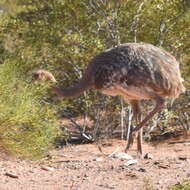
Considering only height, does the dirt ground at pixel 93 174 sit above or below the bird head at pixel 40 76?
below

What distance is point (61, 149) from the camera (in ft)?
29.0

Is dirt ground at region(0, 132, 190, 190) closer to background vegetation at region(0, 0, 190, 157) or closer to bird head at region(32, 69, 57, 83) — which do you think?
bird head at region(32, 69, 57, 83)

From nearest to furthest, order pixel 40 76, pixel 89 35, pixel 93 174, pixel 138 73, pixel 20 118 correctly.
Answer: pixel 20 118
pixel 93 174
pixel 138 73
pixel 40 76
pixel 89 35

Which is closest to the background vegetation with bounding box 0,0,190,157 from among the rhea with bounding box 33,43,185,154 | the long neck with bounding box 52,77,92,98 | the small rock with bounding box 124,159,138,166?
the long neck with bounding box 52,77,92,98

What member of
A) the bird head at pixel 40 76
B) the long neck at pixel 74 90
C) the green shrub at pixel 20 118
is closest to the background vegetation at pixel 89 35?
the long neck at pixel 74 90

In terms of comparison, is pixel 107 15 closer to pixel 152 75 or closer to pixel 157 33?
pixel 157 33

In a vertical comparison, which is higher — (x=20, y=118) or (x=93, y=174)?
(x=20, y=118)

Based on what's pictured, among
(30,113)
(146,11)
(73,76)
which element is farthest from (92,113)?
(30,113)

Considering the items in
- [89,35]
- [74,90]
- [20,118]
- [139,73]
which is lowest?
[20,118]

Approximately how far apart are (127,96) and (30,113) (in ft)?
5.97

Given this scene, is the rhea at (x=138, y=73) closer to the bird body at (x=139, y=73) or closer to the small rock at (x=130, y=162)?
the bird body at (x=139, y=73)

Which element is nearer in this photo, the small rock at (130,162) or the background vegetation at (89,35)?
the small rock at (130,162)

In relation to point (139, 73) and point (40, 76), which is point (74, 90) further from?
point (139, 73)

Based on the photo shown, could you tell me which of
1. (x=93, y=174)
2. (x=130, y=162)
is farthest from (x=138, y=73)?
(x=93, y=174)
